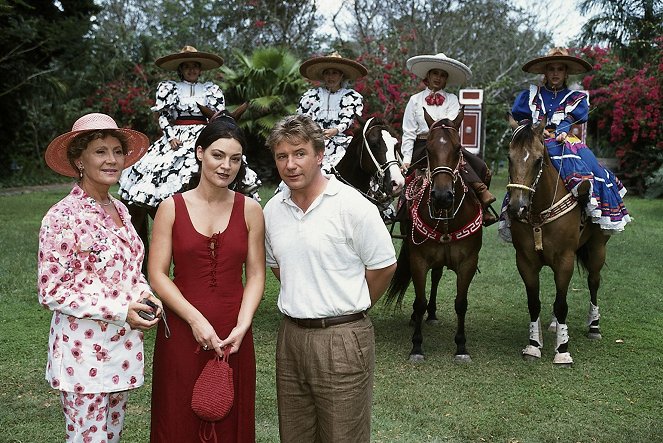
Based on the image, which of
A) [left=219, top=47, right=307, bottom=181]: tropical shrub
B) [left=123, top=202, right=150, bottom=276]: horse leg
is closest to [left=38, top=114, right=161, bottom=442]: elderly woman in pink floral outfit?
[left=123, top=202, right=150, bottom=276]: horse leg

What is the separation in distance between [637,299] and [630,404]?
399cm

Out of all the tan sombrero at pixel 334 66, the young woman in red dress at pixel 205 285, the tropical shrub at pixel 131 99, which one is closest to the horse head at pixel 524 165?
the tan sombrero at pixel 334 66

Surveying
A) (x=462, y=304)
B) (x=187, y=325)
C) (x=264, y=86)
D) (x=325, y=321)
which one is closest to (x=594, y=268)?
(x=462, y=304)

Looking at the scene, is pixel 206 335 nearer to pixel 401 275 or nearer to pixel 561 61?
pixel 401 275

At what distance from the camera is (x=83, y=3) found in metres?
20.0

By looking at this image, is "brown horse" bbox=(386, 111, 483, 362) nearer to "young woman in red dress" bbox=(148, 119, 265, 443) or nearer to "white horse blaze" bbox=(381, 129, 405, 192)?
"white horse blaze" bbox=(381, 129, 405, 192)

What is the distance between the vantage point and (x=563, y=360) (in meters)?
6.43

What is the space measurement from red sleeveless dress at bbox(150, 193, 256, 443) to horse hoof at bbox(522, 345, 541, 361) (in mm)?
4052

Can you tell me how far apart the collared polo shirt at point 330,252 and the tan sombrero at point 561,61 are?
4.16 m

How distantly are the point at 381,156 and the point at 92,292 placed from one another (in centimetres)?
398

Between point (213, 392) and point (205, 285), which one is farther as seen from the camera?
point (205, 285)

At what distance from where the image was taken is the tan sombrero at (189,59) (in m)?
7.45

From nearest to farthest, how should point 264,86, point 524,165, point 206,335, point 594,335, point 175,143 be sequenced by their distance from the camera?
point 206,335 < point 524,165 < point 175,143 < point 594,335 < point 264,86

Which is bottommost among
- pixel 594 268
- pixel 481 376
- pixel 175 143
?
pixel 481 376
